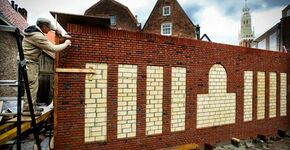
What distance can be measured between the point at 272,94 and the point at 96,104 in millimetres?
8275

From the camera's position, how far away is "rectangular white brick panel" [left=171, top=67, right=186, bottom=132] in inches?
285

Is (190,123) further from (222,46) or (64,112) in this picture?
(64,112)

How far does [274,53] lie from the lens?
10.2 meters

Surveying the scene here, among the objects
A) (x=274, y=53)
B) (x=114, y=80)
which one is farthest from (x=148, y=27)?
(x=114, y=80)

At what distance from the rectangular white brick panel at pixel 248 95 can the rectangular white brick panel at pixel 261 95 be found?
50cm

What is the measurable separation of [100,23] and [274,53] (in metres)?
8.40

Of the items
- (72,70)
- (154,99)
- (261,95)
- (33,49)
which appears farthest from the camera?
(261,95)

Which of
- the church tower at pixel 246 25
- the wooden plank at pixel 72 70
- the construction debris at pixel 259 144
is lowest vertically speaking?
the construction debris at pixel 259 144

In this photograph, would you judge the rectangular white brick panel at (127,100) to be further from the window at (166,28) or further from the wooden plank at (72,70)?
the window at (166,28)

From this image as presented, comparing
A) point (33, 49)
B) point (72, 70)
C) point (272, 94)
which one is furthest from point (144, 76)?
point (272, 94)

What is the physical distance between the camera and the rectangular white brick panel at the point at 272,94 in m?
10.1

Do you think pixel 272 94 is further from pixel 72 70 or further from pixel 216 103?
pixel 72 70

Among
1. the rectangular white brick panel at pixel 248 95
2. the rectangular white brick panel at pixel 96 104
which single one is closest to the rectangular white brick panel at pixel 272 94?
the rectangular white brick panel at pixel 248 95

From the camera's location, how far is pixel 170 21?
85.9ft
